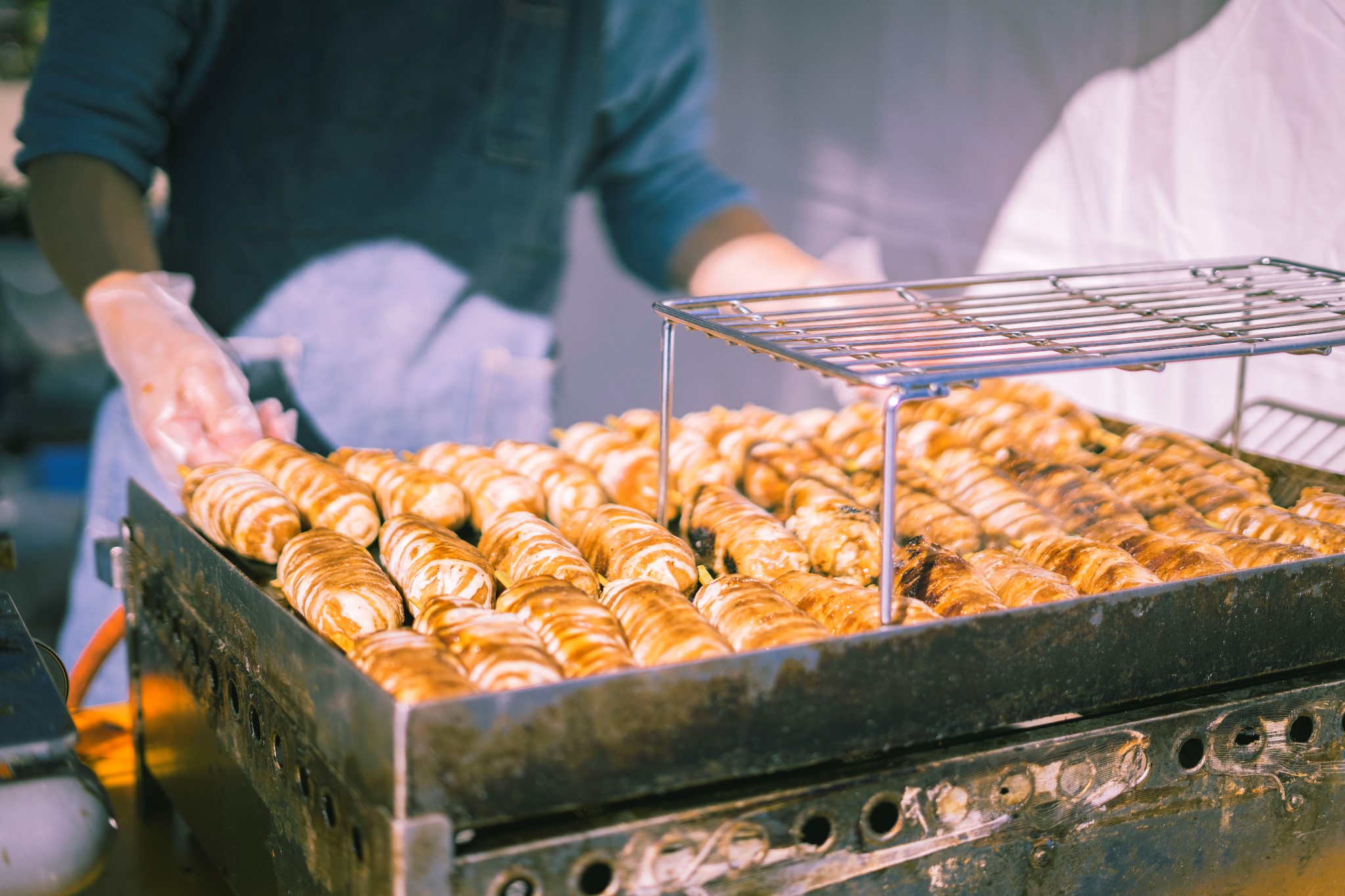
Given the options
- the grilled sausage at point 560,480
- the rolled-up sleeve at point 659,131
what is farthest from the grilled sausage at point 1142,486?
the rolled-up sleeve at point 659,131

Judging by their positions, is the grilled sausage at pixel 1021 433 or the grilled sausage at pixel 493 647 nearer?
the grilled sausage at pixel 493 647

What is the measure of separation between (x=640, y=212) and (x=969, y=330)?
106 inches

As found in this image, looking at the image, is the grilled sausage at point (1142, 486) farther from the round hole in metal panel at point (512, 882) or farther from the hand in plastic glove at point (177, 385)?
the hand in plastic glove at point (177, 385)

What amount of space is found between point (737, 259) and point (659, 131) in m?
0.62

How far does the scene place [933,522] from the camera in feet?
8.48

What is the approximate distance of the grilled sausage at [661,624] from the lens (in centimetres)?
173

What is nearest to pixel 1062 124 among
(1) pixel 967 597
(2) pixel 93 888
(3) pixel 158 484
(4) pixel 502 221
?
(4) pixel 502 221

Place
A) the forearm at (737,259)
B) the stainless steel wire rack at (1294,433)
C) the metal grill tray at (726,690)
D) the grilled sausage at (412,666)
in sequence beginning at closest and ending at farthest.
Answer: the metal grill tray at (726,690) → the grilled sausage at (412,666) → the stainless steel wire rack at (1294,433) → the forearm at (737,259)

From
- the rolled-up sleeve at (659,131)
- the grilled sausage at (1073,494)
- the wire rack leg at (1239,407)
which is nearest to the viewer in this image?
the grilled sausage at (1073,494)

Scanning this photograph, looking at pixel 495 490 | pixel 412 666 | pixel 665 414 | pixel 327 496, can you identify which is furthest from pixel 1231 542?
pixel 327 496

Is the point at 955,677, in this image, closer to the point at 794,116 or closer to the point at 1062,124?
the point at 1062,124

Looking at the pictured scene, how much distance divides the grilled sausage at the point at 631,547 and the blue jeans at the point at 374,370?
208cm

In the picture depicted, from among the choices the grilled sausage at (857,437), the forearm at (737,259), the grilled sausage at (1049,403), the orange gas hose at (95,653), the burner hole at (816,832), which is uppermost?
the forearm at (737,259)

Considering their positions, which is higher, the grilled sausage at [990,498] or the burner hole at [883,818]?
the grilled sausage at [990,498]
